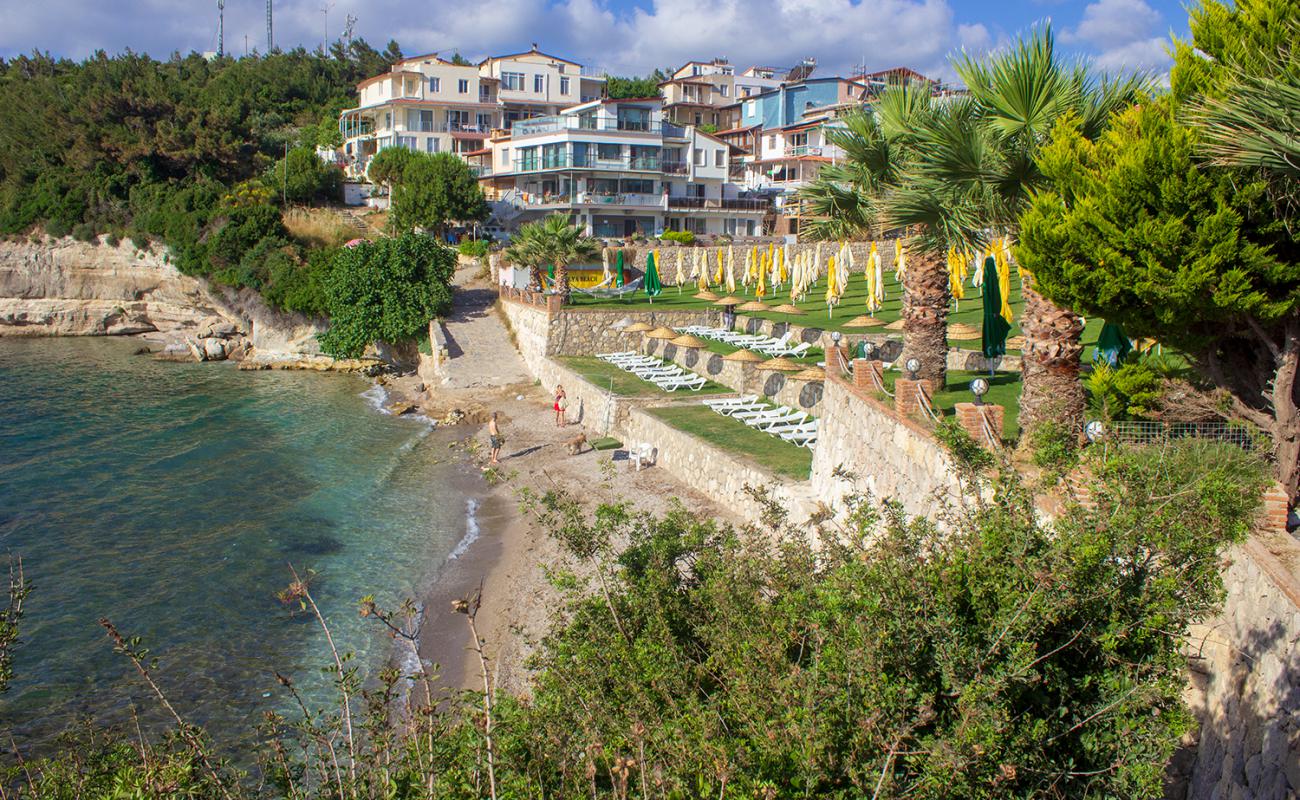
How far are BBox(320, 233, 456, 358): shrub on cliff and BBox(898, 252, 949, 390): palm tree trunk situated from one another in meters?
25.9

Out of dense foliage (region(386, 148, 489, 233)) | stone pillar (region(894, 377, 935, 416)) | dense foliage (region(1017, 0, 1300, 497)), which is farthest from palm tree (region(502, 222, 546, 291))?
dense foliage (region(1017, 0, 1300, 497))

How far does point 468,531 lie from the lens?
21391 millimetres

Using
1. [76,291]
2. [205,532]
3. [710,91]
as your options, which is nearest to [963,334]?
[205,532]

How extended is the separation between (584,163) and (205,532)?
42963 millimetres

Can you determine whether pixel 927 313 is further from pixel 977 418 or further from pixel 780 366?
pixel 977 418

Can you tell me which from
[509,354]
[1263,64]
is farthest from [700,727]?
[509,354]

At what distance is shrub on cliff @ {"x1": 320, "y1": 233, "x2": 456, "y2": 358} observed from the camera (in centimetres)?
4100

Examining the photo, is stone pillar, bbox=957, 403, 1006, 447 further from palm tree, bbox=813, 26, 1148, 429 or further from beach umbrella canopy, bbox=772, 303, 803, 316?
beach umbrella canopy, bbox=772, 303, 803, 316

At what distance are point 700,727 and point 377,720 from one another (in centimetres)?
226

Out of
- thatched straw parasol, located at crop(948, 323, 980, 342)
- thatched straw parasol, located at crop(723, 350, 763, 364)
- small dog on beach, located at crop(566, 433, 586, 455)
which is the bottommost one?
small dog on beach, located at crop(566, 433, 586, 455)

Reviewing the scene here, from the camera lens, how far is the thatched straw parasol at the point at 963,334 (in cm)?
2677

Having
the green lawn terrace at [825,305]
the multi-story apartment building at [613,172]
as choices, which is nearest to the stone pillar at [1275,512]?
the green lawn terrace at [825,305]

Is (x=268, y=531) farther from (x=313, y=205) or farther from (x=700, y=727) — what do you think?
(x=313, y=205)

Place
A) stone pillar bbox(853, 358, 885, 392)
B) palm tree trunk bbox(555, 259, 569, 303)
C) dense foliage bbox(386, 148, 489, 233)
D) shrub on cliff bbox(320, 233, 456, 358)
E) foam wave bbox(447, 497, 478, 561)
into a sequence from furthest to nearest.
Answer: dense foliage bbox(386, 148, 489, 233) → shrub on cliff bbox(320, 233, 456, 358) → palm tree trunk bbox(555, 259, 569, 303) → foam wave bbox(447, 497, 478, 561) → stone pillar bbox(853, 358, 885, 392)
